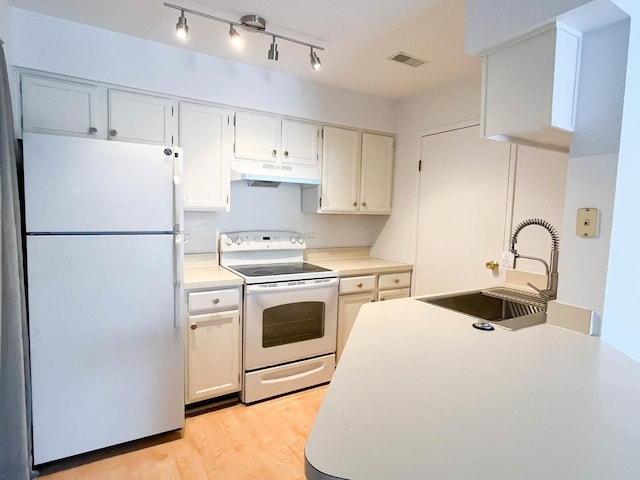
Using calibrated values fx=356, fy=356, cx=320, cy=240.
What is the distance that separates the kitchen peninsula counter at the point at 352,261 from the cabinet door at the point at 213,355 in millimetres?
946

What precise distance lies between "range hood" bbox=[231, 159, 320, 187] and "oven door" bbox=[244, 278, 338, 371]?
2.58ft

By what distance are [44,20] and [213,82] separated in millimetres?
971

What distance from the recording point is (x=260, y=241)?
3.00 m

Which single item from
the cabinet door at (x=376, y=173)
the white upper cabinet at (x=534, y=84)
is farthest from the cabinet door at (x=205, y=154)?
the white upper cabinet at (x=534, y=84)

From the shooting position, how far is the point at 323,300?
8.96ft

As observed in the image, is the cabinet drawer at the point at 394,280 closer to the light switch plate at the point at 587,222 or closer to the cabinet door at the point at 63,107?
the light switch plate at the point at 587,222

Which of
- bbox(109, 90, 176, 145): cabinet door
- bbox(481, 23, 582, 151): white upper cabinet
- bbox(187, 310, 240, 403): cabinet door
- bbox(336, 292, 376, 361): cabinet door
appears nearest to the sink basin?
bbox(481, 23, 582, 151): white upper cabinet

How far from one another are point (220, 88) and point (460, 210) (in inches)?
80.8

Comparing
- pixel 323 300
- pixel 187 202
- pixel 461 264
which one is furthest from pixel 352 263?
pixel 187 202

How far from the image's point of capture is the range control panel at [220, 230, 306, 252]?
2842 mm

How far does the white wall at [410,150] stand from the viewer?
291cm

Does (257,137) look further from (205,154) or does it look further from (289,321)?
(289,321)

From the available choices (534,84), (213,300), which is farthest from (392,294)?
(534,84)

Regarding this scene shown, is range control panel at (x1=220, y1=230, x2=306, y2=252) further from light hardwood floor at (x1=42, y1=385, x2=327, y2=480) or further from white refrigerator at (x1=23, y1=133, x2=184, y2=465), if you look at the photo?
light hardwood floor at (x1=42, y1=385, x2=327, y2=480)
